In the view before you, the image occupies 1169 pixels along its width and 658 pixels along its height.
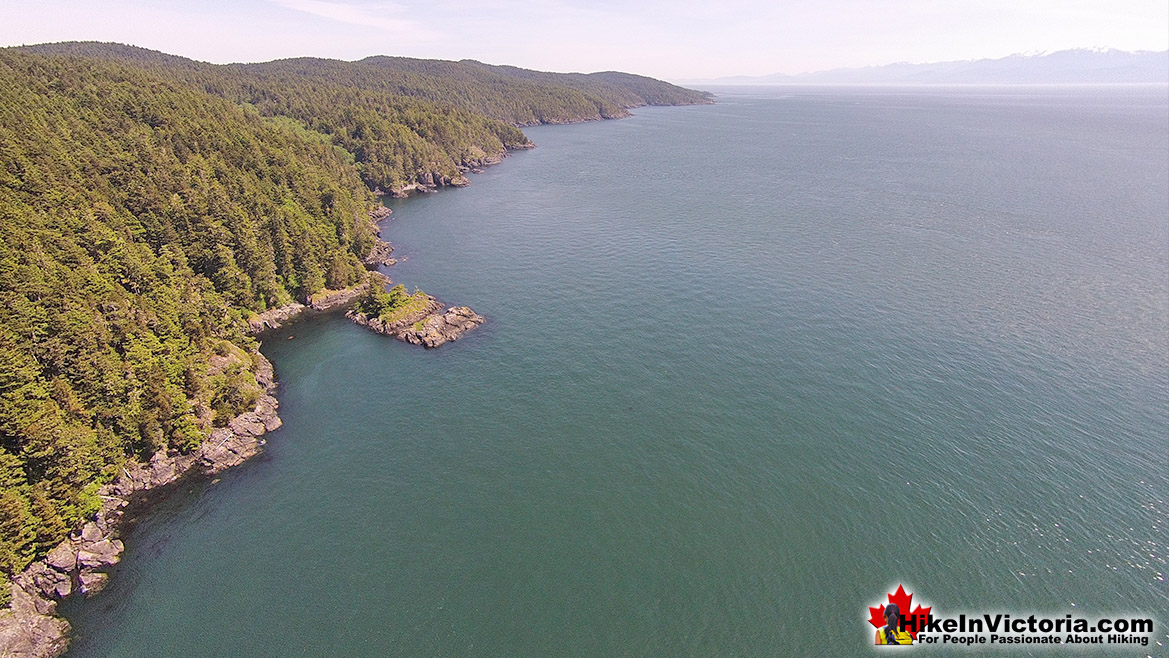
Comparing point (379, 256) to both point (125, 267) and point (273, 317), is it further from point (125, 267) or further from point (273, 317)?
point (125, 267)

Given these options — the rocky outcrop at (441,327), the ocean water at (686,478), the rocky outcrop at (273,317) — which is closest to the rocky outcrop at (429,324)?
the rocky outcrop at (441,327)

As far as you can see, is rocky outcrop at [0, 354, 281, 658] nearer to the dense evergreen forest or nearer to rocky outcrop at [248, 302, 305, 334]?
the dense evergreen forest

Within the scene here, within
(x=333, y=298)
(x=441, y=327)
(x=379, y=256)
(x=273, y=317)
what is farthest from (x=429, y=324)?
(x=379, y=256)

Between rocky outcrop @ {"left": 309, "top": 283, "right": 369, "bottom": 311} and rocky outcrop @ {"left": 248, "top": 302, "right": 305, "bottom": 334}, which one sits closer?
rocky outcrop @ {"left": 248, "top": 302, "right": 305, "bottom": 334}

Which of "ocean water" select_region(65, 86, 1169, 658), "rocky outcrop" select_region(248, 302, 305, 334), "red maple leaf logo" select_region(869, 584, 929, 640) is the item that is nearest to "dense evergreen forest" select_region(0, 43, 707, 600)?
"rocky outcrop" select_region(248, 302, 305, 334)

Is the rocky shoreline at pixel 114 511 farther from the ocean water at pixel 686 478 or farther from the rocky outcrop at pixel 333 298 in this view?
the rocky outcrop at pixel 333 298

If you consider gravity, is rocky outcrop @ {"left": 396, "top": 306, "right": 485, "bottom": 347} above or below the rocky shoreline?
above

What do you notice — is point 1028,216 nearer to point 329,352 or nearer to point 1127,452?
point 1127,452
